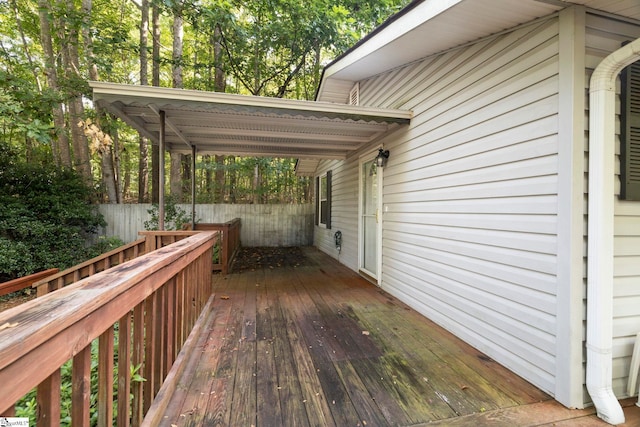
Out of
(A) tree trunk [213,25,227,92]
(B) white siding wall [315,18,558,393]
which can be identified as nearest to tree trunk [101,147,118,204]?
(A) tree trunk [213,25,227,92]

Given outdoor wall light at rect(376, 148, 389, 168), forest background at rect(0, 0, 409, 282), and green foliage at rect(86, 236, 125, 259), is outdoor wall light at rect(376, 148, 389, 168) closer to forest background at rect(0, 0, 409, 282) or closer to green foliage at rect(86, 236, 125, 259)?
forest background at rect(0, 0, 409, 282)

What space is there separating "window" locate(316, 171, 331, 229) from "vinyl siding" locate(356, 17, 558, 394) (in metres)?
3.98

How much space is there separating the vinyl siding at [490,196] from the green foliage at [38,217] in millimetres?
7316

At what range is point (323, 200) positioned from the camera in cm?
834

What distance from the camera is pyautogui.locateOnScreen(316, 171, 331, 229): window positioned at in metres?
7.60

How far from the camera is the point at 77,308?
0.81m

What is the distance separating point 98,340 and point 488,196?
2696mm

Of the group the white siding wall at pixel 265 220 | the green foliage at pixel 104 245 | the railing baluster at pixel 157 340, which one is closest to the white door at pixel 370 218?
the railing baluster at pixel 157 340

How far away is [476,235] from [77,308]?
2703mm

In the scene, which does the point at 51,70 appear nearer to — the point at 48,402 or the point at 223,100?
the point at 223,100

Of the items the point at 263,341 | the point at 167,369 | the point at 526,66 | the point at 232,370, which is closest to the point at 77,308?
the point at 167,369

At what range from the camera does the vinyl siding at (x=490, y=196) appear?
6.44 ft

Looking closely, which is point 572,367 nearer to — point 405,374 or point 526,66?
point 405,374

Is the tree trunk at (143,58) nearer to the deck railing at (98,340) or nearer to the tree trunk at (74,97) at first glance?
the tree trunk at (74,97)
